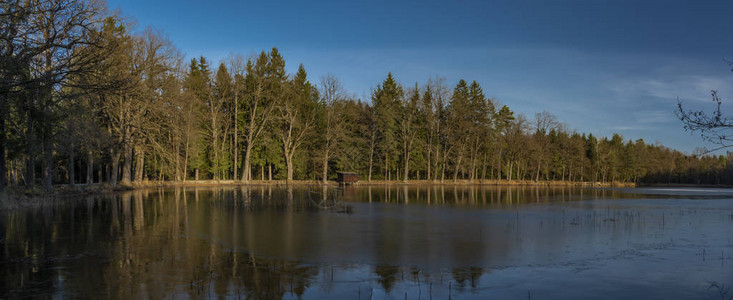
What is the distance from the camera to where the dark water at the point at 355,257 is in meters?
9.77

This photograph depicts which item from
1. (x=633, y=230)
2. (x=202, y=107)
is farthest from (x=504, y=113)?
(x=633, y=230)

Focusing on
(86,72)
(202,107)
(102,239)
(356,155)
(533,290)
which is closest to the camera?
(533,290)

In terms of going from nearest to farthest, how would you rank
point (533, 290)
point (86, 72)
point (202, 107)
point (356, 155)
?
point (533, 290) → point (86, 72) → point (202, 107) → point (356, 155)

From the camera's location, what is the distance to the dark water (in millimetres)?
9766

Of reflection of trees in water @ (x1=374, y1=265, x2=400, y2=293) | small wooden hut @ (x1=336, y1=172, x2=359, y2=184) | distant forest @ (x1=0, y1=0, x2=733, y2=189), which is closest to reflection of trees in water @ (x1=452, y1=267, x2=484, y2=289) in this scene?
reflection of trees in water @ (x1=374, y1=265, x2=400, y2=293)

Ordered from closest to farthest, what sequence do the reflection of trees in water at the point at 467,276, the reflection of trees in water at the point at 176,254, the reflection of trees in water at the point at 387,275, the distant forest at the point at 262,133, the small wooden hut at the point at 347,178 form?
the reflection of trees in water at the point at 176,254, the reflection of trees in water at the point at 387,275, the reflection of trees in water at the point at 467,276, the distant forest at the point at 262,133, the small wooden hut at the point at 347,178

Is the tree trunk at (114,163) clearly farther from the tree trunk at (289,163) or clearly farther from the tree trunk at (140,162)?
the tree trunk at (289,163)

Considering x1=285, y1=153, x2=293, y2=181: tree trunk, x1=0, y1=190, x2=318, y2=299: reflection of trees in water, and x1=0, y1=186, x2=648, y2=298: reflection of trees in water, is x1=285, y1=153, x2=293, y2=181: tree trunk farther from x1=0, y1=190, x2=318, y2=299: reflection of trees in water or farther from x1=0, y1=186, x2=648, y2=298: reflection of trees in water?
x1=0, y1=190, x2=318, y2=299: reflection of trees in water

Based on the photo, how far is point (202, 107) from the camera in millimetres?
60469

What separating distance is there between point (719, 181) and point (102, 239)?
144 meters

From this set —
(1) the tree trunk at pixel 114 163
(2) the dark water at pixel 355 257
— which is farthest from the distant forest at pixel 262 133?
(2) the dark water at pixel 355 257

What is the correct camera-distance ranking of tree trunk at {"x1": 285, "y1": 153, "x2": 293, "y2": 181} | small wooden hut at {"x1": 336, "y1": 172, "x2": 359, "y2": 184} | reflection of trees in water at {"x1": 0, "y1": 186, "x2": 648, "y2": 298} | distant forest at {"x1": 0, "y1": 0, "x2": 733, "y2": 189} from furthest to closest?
tree trunk at {"x1": 285, "y1": 153, "x2": 293, "y2": 181}, small wooden hut at {"x1": 336, "y1": 172, "x2": 359, "y2": 184}, distant forest at {"x1": 0, "y1": 0, "x2": 733, "y2": 189}, reflection of trees in water at {"x1": 0, "y1": 186, "x2": 648, "y2": 298}

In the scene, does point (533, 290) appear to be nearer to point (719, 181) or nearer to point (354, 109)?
point (354, 109)

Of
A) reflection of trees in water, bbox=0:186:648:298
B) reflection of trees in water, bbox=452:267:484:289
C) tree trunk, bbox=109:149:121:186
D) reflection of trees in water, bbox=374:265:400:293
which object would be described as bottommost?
reflection of trees in water, bbox=452:267:484:289
